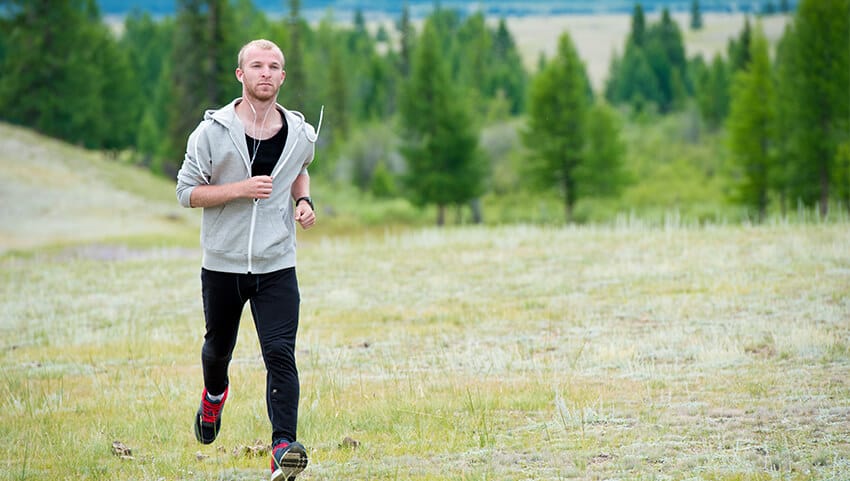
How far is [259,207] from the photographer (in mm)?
5863

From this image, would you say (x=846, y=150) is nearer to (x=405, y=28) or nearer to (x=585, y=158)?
(x=585, y=158)

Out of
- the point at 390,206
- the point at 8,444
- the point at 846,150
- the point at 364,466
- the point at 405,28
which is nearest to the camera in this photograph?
the point at 364,466

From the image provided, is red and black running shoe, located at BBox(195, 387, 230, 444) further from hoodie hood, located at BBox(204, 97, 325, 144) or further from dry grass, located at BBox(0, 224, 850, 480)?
hoodie hood, located at BBox(204, 97, 325, 144)

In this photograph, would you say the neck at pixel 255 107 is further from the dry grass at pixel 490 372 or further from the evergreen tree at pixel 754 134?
the evergreen tree at pixel 754 134

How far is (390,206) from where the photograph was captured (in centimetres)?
6925

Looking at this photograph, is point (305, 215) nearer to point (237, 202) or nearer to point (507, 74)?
point (237, 202)

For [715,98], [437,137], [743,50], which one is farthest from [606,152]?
[715,98]

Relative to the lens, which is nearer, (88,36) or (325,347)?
(325,347)

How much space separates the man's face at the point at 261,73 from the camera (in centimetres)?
579

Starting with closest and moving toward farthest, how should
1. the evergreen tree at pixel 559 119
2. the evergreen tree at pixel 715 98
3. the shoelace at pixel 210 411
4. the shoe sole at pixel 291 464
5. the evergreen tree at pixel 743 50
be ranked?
1. the shoe sole at pixel 291 464
2. the shoelace at pixel 210 411
3. the evergreen tree at pixel 559 119
4. the evergreen tree at pixel 743 50
5. the evergreen tree at pixel 715 98

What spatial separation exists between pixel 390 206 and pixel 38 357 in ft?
189

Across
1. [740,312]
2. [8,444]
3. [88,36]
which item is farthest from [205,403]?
[88,36]

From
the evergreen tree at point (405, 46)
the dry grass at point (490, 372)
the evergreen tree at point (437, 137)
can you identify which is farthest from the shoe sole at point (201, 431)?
the evergreen tree at point (405, 46)

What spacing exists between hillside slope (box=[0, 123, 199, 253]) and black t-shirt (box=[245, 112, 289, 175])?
3153cm
